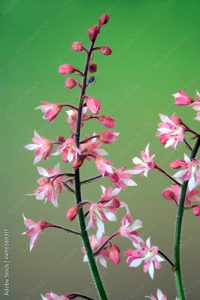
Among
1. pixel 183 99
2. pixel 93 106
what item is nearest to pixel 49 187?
pixel 93 106

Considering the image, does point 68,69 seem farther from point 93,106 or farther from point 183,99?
point 183,99

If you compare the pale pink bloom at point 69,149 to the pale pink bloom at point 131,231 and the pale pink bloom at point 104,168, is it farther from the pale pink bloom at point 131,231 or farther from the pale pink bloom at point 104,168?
the pale pink bloom at point 131,231

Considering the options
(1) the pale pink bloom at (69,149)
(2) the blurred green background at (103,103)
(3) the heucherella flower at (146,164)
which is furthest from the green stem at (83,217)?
(2) the blurred green background at (103,103)

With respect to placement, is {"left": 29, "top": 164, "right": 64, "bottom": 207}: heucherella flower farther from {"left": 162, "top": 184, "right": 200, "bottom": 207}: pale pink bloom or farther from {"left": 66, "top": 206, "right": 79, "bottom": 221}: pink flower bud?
{"left": 162, "top": 184, "right": 200, "bottom": 207}: pale pink bloom

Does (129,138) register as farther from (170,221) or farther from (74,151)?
(74,151)

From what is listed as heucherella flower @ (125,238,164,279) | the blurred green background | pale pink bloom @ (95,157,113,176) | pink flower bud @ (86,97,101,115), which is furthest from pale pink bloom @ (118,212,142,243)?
the blurred green background
